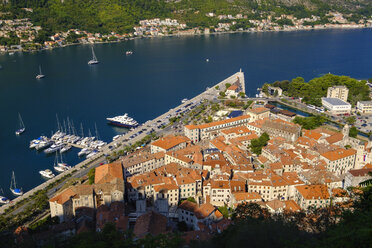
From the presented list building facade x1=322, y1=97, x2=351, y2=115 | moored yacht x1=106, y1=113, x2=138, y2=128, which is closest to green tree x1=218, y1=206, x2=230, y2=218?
moored yacht x1=106, y1=113, x2=138, y2=128

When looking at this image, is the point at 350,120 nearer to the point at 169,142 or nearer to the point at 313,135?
the point at 313,135

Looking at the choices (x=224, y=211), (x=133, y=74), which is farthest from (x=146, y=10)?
(x=224, y=211)

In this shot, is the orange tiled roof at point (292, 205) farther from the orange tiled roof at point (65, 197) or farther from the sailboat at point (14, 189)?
the sailboat at point (14, 189)

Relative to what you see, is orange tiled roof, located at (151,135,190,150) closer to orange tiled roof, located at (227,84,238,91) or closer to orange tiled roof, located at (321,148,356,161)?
orange tiled roof, located at (321,148,356,161)

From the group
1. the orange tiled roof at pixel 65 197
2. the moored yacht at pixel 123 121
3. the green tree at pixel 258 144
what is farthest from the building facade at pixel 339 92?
the orange tiled roof at pixel 65 197

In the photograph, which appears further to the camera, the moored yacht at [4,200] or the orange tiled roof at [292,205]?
the moored yacht at [4,200]

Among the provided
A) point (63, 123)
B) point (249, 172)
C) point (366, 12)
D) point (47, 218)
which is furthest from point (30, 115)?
point (366, 12)

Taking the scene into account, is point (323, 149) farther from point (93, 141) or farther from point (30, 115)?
point (30, 115)
